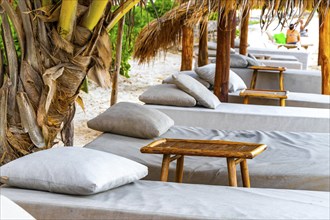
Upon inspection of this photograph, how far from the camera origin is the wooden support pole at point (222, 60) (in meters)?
6.50

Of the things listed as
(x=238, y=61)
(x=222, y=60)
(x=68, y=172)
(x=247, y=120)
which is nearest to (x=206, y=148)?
(x=68, y=172)

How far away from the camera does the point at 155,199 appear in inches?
108

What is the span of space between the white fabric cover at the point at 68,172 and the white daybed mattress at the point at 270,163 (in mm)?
774

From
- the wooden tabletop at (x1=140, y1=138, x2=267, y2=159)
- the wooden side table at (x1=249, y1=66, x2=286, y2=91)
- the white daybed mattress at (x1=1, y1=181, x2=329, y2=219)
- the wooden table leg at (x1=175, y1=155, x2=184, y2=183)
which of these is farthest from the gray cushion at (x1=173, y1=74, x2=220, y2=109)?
the white daybed mattress at (x1=1, y1=181, x2=329, y2=219)

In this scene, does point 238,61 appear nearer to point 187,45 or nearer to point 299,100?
point 187,45

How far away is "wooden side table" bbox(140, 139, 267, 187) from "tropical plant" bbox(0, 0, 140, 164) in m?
0.52

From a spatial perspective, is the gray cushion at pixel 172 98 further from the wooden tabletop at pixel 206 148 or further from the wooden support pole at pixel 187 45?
the wooden support pole at pixel 187 45

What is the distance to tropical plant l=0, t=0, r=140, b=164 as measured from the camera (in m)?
3.57

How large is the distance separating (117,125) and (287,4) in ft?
4.36

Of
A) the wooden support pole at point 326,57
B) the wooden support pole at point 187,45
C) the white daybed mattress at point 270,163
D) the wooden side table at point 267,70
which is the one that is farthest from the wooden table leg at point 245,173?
the wooden support pole at point 187,45

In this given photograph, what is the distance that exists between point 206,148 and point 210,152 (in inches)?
10.8

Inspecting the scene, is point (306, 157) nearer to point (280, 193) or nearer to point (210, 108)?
point (280, 193)

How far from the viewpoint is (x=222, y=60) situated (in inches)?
258

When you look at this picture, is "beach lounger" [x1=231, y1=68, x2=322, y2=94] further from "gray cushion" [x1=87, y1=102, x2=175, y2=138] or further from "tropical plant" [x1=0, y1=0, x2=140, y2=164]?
"tropical plant" [x1=0, y1=0, x2=140, y2=164]
